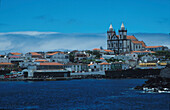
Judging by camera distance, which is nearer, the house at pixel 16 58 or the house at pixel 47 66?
the house at pixel 47 66

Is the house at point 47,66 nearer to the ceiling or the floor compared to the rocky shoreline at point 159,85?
nearer to the ceiling

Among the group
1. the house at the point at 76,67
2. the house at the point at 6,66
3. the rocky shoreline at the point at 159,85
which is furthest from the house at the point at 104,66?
the rocky shoreline at the point at 159,85

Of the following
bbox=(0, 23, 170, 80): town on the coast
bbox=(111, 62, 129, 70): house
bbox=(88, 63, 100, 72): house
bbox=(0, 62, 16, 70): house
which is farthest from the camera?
bbox=(111, 62, 129, 70): house

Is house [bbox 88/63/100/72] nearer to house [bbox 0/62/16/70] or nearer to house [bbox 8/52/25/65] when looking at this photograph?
house [bbox 0/62/16/70]

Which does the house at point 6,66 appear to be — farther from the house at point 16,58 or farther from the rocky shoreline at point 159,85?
the rocky shoreline at point 159,85

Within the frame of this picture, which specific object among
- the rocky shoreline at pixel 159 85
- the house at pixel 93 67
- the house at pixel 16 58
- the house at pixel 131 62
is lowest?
the rocky shoreline at pixel 159 85

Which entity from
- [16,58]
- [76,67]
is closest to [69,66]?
[76,67]

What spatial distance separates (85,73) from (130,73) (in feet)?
56.3

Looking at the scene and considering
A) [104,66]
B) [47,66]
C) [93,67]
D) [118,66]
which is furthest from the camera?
[118,66]

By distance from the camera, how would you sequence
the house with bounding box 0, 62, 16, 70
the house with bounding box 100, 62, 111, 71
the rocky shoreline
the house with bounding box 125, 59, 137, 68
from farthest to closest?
the house with bounding box 125, 59, 137, 68, the house with bounding box 0, 62, 16, 70, the house with bounding box 100, 62, 111, 71, the rocky shoreline

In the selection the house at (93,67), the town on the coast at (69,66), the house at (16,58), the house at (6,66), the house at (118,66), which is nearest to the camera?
the town on the coast at (69,66)

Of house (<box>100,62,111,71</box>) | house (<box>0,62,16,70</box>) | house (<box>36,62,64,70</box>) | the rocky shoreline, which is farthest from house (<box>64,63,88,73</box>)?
the rocky shoreline

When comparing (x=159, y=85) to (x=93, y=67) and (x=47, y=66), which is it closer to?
(x=47, y=66)

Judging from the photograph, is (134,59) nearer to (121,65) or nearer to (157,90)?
(121,65)
